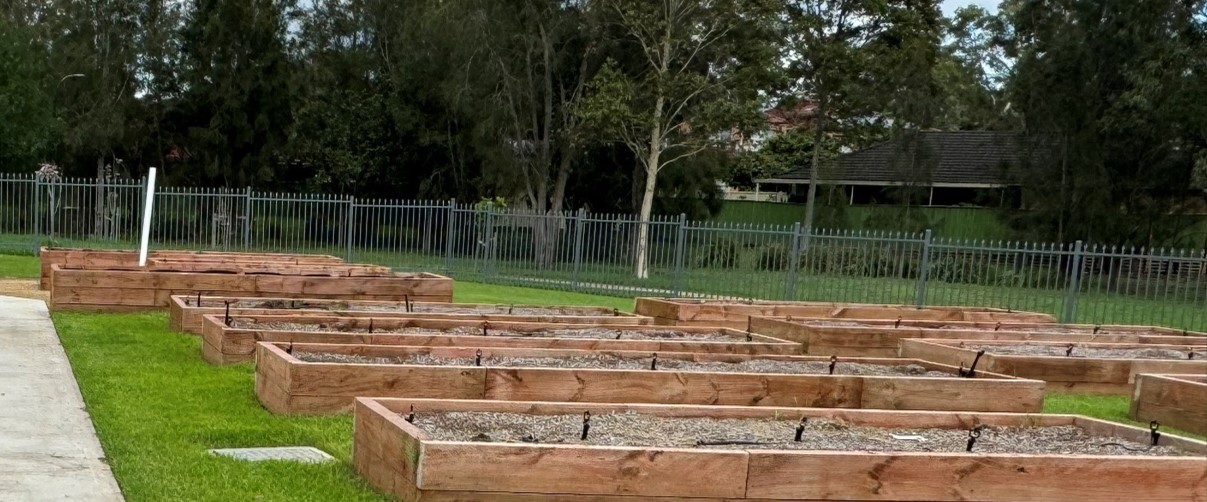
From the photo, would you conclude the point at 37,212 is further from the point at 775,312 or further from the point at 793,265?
the point at 775,312

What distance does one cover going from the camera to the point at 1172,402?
32.3 ft

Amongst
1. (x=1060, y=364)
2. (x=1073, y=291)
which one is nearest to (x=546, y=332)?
(x=1060, y=364)

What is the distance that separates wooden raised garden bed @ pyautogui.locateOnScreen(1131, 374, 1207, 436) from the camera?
31.4 ft

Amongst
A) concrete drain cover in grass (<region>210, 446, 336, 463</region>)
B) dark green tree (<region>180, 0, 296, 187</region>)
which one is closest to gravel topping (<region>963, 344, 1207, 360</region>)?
concrete drain cover in grass (<region>210, 446, 336, 463</region>)

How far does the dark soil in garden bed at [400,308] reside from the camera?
41.2 ft

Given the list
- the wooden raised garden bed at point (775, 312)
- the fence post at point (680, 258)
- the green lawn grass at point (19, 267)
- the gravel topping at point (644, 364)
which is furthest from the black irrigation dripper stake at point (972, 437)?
the green lawn grass at point (19, 267)

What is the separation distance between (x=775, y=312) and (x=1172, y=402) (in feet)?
19.8

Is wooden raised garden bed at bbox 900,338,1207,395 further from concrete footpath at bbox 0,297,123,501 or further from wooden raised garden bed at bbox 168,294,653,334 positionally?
concrete footpath at bbox 0,297,123,501

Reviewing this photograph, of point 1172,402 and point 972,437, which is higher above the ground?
point 972,437

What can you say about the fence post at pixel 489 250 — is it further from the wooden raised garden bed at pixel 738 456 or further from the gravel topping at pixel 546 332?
the wooden raised garden bed at pixel 738 456

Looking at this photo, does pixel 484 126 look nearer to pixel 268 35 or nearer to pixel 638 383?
pixel 268 35

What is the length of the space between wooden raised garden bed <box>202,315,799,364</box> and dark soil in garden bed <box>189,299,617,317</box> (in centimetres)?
144

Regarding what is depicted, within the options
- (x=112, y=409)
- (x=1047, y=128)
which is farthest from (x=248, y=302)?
(x=1047, y=128)

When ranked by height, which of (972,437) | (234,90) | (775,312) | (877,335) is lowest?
(775,312)
